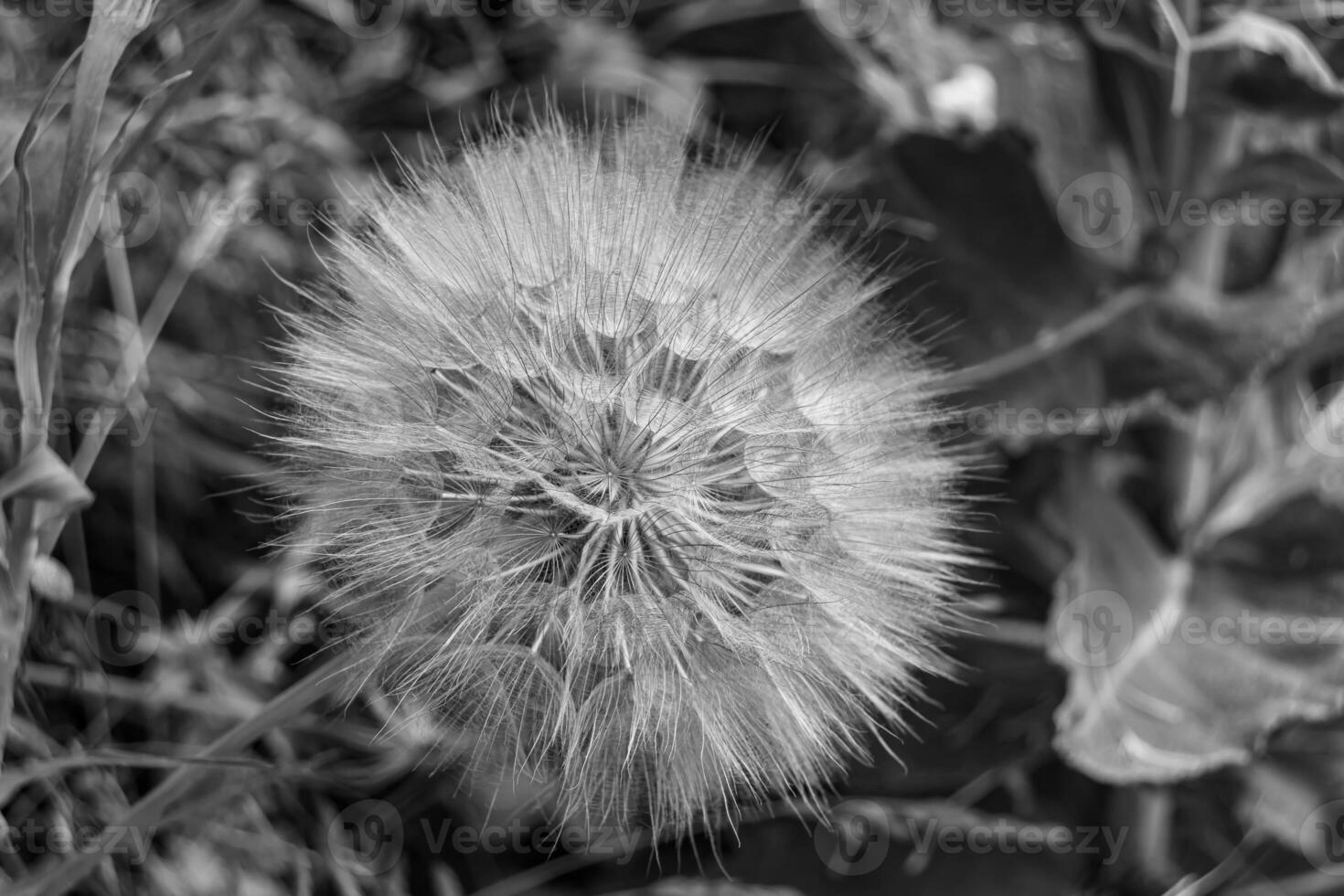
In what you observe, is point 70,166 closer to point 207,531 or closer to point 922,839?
point 207,531
